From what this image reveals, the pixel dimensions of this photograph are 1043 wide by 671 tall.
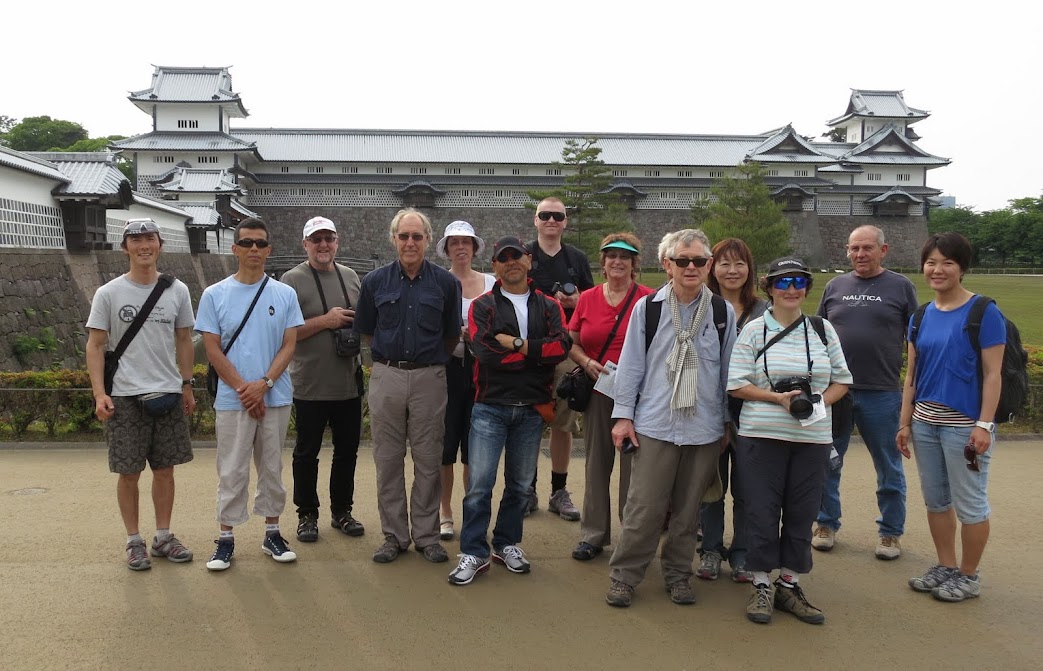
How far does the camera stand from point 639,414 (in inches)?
128

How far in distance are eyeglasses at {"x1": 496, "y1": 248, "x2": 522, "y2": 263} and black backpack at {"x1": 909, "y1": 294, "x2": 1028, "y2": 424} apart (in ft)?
6.20

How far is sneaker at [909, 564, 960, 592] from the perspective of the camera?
331cm

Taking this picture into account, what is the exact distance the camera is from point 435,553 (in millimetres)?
A: 3588

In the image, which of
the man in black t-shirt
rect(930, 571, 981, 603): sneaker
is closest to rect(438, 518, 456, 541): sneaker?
the man in black t-shirt

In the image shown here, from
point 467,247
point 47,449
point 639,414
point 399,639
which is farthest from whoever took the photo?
point 47,449

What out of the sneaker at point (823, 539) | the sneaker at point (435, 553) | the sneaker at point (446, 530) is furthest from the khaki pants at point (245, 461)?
the sneaker at point (823, 539)

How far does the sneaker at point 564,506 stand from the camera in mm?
4332

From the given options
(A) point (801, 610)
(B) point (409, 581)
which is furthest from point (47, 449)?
(A) point (801, 610)

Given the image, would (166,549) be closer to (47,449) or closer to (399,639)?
(399,639)

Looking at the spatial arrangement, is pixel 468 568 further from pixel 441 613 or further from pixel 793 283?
pixel 793 283

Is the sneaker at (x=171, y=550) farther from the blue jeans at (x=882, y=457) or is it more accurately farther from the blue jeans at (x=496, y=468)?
the blue jeans at (x=882, y=457)

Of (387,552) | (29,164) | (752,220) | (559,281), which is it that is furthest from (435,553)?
(752,220)

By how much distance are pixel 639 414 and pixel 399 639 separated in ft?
4.18

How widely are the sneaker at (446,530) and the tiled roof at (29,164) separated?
356 inches
